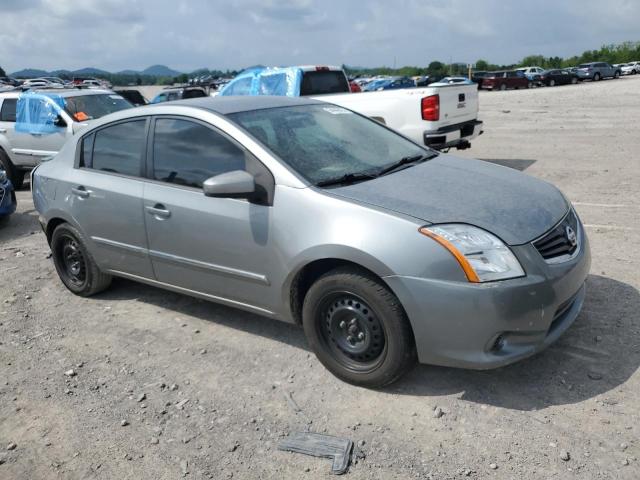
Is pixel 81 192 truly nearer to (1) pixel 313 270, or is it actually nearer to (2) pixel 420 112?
(1) pixel 313 270

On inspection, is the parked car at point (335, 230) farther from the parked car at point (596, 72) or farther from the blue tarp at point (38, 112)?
the parked car at point (596, 72)

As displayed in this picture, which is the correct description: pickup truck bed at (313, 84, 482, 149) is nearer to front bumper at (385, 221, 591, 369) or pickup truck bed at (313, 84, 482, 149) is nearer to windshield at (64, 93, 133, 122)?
windshield at (64, 93, 133, 122)

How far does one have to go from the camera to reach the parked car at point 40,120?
10344mm

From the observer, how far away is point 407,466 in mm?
2838

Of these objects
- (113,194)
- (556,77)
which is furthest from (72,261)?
(556,77)

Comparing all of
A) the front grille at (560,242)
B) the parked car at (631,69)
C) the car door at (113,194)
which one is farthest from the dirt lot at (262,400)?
the parked car at (631,69)

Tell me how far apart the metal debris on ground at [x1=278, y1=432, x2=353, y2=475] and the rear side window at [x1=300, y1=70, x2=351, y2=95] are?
7.93 metres

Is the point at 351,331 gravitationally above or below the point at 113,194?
below

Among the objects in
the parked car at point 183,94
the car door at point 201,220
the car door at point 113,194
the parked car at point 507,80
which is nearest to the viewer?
the car door at point 201,220

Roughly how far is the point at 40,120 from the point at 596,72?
46123 mm

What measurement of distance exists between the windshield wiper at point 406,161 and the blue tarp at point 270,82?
5.84 meters

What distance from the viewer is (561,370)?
350 cm

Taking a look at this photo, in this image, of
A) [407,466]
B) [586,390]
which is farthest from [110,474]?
[586,390]

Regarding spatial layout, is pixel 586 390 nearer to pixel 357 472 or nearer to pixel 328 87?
pixel 357 472
